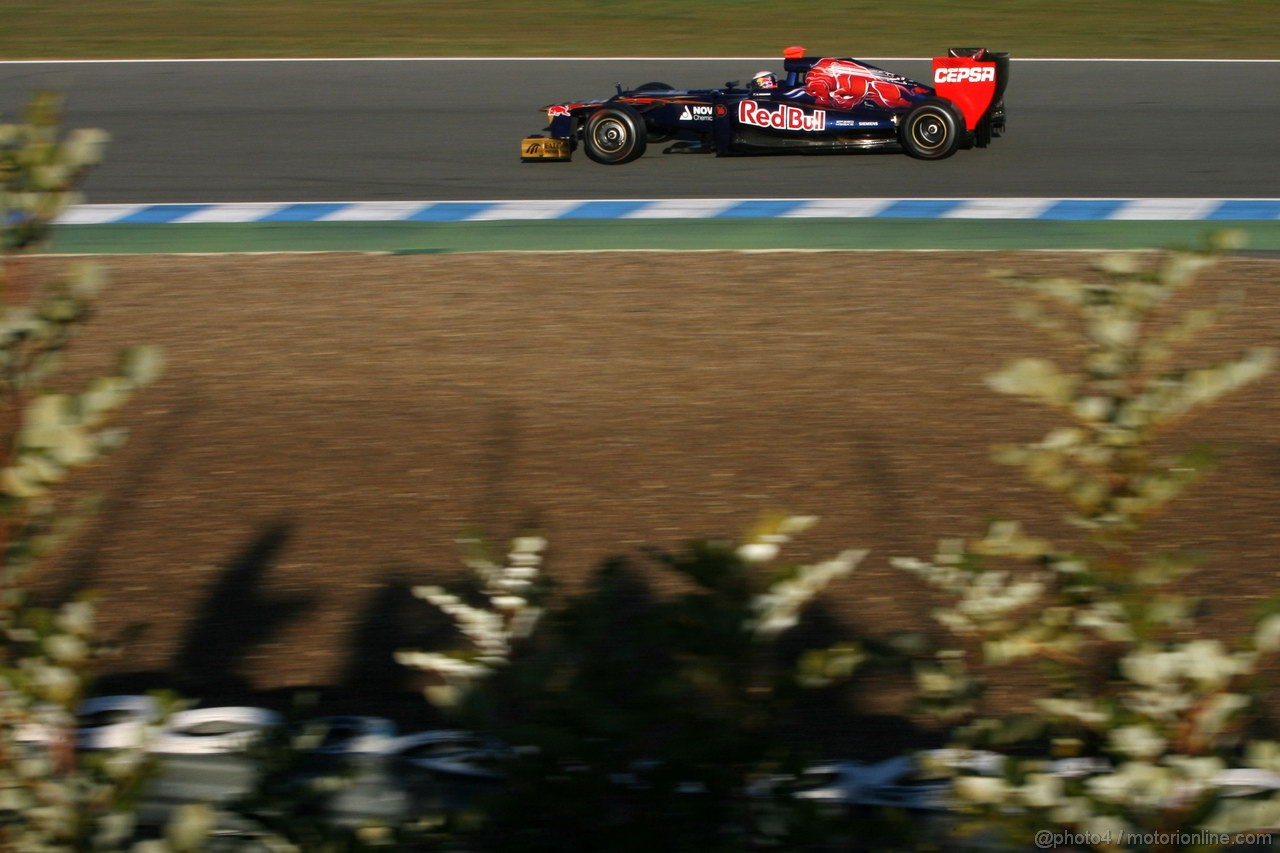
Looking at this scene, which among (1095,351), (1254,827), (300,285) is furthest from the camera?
(300,285)

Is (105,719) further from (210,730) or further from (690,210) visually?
A: (690,210)

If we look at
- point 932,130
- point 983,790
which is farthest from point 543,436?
point 932,130

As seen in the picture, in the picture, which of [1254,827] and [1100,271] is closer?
[1254,827]

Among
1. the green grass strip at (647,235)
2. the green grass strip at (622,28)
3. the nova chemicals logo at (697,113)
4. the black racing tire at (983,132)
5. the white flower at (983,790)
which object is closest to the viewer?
the white flower at (983,790)

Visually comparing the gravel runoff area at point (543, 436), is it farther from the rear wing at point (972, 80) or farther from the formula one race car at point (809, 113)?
the rear wing at point (972, 80)

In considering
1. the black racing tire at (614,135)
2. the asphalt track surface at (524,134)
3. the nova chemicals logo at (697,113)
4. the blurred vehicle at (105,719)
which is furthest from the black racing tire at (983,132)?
the blurred vehicle at (105,719)

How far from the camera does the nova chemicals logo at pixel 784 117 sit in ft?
40.8

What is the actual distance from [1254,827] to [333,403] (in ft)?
18.7

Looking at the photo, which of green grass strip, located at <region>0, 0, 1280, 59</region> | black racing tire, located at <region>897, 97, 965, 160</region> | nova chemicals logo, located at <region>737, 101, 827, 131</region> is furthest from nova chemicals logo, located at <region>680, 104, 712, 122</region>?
green grass strip, located at <region>0, 0, 1280, 59</region>

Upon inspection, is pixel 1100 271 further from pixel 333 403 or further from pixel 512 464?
pixel 333 403

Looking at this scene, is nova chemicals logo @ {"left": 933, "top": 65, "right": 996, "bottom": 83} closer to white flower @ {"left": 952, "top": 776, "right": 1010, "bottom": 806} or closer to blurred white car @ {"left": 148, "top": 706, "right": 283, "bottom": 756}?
blurred white car @ {"left": 148, "top": 706, "right": 283, "bottom": 756}

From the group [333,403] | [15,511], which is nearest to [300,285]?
[333,403]

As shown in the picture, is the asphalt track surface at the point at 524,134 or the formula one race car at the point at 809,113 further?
the formula one race car at the point at 809,113

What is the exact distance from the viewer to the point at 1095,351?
6.44 ft
